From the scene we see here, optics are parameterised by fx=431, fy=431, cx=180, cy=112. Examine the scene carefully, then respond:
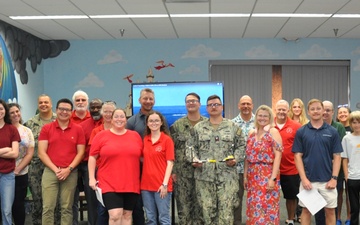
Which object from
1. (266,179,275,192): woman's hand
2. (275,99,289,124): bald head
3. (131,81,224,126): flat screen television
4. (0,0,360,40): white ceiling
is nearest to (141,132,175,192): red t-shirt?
(266,179,275,192): woman's hand

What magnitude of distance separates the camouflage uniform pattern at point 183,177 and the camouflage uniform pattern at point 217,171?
0.26 meters

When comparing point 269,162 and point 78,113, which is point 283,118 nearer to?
point 269,162

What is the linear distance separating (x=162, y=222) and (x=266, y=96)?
5.50 metres

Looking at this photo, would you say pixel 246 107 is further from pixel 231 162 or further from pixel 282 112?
pixel 231 162

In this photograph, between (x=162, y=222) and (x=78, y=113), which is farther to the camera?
(x=78, y=113)

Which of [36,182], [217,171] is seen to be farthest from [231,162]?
[36,182]

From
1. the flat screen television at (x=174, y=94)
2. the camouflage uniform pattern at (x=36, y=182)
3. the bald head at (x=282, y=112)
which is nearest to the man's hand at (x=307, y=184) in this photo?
the bald head at (x=282, y=112)

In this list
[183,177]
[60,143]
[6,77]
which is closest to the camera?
[60,143]

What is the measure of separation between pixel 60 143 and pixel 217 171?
4.96 ft

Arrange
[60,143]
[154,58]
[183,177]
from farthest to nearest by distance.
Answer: [154,58]
[183,177]
[60,143]

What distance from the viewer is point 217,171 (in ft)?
13.0

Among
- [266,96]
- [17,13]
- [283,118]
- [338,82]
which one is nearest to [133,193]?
[283,118]

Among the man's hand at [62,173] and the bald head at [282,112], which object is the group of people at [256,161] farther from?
the man's hand at [62,173]

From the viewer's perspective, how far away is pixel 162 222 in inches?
151
